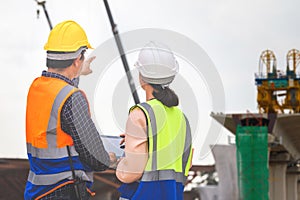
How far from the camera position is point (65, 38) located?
14.0 feet

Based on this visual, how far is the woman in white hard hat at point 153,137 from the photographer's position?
4.20 meters

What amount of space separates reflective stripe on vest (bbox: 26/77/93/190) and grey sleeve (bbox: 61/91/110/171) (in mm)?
29

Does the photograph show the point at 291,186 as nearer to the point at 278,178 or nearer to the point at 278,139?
the point at 278,178

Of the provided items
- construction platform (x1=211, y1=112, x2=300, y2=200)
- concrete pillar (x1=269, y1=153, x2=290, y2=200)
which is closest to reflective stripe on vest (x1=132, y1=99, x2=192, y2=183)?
construction platform (x1=211, y1=112, x2=300, y2=200)

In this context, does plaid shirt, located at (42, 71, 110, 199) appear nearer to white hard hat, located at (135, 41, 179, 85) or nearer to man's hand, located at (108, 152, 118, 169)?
Answer: man's hand, located at (108, 152, 118, 169)

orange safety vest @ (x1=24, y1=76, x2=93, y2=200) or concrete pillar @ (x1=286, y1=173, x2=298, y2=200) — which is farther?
concrete pillar @ (x1=286, y1=173, x2=298, y2=200)

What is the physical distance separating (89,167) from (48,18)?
1668mm

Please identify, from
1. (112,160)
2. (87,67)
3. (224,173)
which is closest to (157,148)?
(112,160)

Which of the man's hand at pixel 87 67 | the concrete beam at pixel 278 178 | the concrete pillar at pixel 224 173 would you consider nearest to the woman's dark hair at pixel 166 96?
the man's hand at pixel 87 67

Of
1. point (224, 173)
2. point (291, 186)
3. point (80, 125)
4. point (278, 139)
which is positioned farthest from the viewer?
point (291, 186)

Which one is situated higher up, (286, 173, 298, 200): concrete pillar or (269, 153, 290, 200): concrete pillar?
(269, 153, 290, 200): concrete pillar

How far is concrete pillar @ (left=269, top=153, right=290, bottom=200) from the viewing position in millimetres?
53000

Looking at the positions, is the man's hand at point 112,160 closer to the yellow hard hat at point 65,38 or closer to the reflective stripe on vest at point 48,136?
the reflective stripe on vest at point 48,136

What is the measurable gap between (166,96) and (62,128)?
621 mm
